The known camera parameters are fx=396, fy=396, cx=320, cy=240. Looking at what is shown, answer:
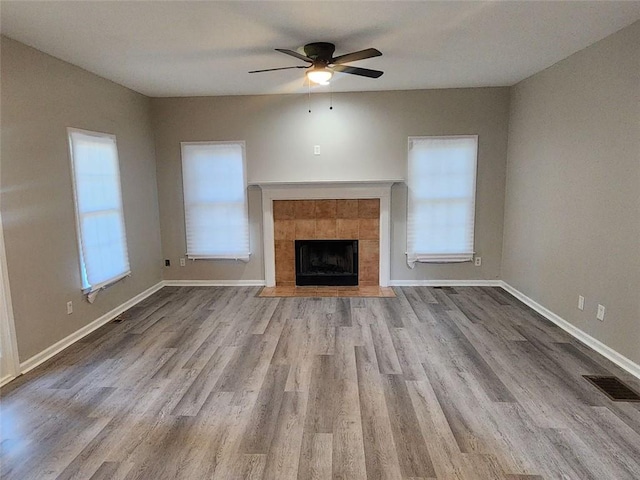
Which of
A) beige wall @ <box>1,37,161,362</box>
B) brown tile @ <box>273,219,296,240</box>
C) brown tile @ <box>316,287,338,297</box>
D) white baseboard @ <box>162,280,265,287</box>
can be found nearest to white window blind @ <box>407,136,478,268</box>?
brown tile @ <box>316,287,338,297</box>

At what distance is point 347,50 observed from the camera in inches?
134

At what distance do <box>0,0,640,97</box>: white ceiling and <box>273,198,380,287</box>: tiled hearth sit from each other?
1.68 m

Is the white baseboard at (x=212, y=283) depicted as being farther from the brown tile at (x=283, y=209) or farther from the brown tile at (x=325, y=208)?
the brown tile at (x=325, y=208)

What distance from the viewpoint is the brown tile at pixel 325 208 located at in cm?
528

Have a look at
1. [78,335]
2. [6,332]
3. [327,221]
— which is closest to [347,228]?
[327,221]

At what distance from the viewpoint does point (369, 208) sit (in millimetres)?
5258

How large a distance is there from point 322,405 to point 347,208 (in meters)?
3.11

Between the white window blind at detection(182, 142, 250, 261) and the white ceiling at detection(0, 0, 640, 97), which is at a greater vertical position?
the white ceiling at detection(0, 0, 640, 97)

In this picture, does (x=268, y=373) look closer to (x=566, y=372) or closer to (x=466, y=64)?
(x=566, y=372)

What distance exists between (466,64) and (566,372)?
289 centimetres

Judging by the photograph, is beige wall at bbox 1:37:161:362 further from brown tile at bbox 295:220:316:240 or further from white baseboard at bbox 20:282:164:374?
brown tile at bbox 295:220:316:240

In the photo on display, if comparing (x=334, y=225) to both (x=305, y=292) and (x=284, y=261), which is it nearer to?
(x=284, y=261)

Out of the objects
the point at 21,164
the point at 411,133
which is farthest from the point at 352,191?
the point at 21,164

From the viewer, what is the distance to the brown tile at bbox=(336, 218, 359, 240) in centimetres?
530
